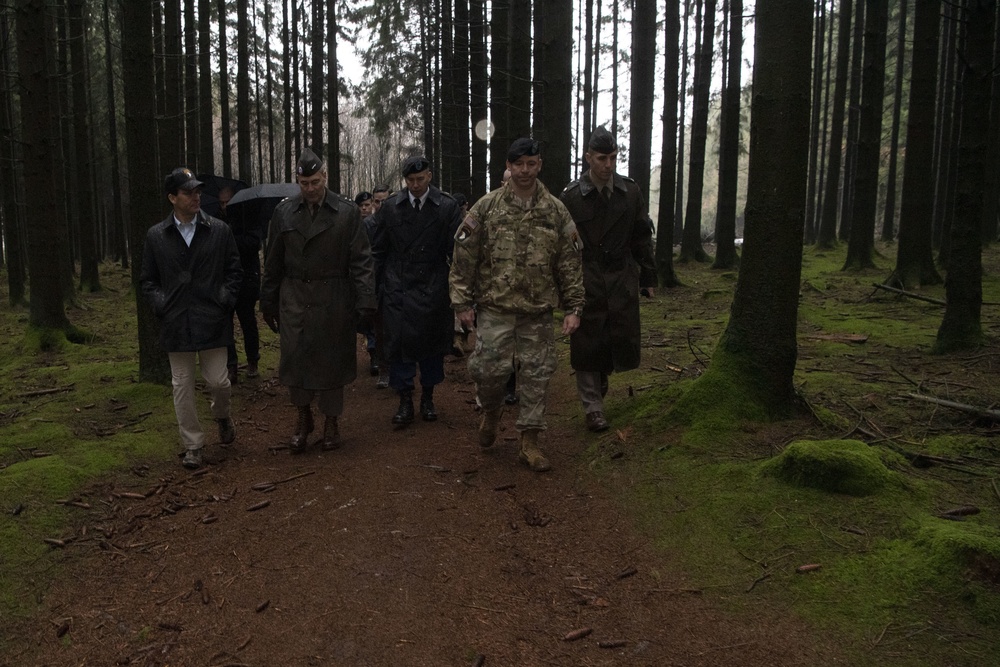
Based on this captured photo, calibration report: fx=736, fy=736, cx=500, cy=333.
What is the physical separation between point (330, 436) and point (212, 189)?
12.5ft

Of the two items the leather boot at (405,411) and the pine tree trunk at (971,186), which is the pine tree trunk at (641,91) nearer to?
the pine tree trunk at (971,186)

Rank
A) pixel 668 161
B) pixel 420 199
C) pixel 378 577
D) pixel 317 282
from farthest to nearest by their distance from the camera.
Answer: pixel 668 161
pixel 420 199
pixel 317 282
pixel 378 577

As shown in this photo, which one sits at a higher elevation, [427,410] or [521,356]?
[521,356]

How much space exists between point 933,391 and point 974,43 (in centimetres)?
374

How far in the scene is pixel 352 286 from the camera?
6.41m

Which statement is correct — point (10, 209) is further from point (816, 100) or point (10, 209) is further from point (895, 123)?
point (895, 123)

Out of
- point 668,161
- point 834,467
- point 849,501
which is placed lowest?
point 849,501

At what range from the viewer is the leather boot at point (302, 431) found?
6.34 metres

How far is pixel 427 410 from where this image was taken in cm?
728

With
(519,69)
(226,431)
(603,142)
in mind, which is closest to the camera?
(603,142)

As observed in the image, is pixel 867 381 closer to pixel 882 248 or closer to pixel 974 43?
pixel 974 43

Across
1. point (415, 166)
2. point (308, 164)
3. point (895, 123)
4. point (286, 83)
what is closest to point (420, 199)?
point (415, 166)

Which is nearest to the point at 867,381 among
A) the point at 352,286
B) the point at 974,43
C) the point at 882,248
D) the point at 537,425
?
the point at 537,425

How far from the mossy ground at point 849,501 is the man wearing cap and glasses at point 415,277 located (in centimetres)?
187
